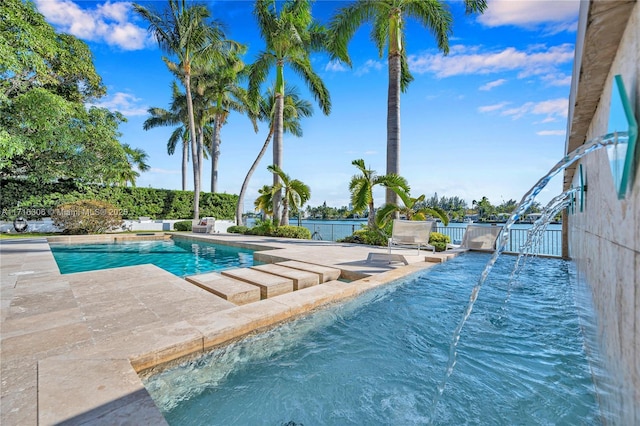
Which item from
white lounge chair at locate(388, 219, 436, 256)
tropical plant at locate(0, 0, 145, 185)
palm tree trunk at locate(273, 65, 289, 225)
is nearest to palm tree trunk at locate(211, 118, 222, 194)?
tropical plant at locate(0, 0, 145, 185)

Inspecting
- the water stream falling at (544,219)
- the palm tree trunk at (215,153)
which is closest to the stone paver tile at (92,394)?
the water stream falling at (544,219)

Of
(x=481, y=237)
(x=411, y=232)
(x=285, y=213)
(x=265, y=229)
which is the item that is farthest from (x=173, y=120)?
(x=481, y=237)

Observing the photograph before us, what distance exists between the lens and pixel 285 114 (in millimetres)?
22609

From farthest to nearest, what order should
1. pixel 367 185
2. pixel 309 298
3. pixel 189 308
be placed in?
1. pixel 367 185
2. pixel 309 298
3. pixel 189 308

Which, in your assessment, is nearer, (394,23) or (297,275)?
(297,275)

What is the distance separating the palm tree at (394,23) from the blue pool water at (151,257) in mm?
6288

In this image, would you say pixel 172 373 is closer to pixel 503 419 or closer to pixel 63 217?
pixel 503 419

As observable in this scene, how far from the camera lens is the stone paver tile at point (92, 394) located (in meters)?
1.64

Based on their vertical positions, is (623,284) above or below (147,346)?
above

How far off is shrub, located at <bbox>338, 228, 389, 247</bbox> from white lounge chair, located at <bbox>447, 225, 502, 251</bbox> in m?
2.36

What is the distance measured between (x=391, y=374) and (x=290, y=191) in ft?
42.7

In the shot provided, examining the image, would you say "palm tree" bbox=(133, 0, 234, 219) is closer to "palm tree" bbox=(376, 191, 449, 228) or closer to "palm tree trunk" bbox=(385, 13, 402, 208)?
"palm tree trunk" bbox=(385, 13, 402, 208)

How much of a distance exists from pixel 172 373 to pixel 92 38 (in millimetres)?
19710

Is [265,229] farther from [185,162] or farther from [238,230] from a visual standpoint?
[185,162]
